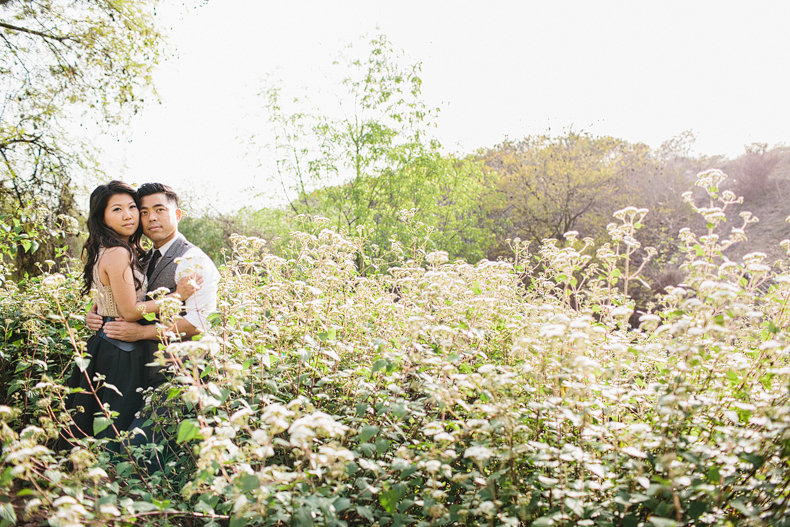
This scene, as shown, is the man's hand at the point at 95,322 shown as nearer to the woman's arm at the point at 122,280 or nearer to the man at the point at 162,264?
the man at the point at 162,264

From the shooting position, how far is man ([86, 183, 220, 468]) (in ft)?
9.47

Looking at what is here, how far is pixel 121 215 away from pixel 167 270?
A: 18.4 inches

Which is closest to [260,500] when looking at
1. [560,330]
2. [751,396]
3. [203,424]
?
[203,424]

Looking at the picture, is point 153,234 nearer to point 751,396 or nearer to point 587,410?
point 587,410

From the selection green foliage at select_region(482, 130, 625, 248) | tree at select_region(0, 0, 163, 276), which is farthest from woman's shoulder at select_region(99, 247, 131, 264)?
green foliage at select_region(482, 130, 625, 248)

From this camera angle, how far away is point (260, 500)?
4.51 ft

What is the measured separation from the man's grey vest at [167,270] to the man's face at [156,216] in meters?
0.12

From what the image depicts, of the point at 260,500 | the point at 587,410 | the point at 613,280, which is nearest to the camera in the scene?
the point at 260,500

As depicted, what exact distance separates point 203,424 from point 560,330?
1.34 m

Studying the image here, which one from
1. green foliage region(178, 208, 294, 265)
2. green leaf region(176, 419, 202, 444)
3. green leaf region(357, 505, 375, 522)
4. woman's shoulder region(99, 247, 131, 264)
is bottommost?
green leaf region(357, 505, 375, 522)

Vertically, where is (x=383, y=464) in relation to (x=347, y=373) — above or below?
below

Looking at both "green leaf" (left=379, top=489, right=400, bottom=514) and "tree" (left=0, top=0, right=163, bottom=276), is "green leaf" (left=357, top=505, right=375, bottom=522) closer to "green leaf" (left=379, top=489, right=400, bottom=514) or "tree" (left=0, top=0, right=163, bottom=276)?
"green leaf" (left=379, top=489, right=400, bottom=514)

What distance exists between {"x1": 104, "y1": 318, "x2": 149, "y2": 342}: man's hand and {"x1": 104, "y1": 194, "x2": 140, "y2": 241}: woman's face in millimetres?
590

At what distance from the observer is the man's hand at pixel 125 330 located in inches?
114
